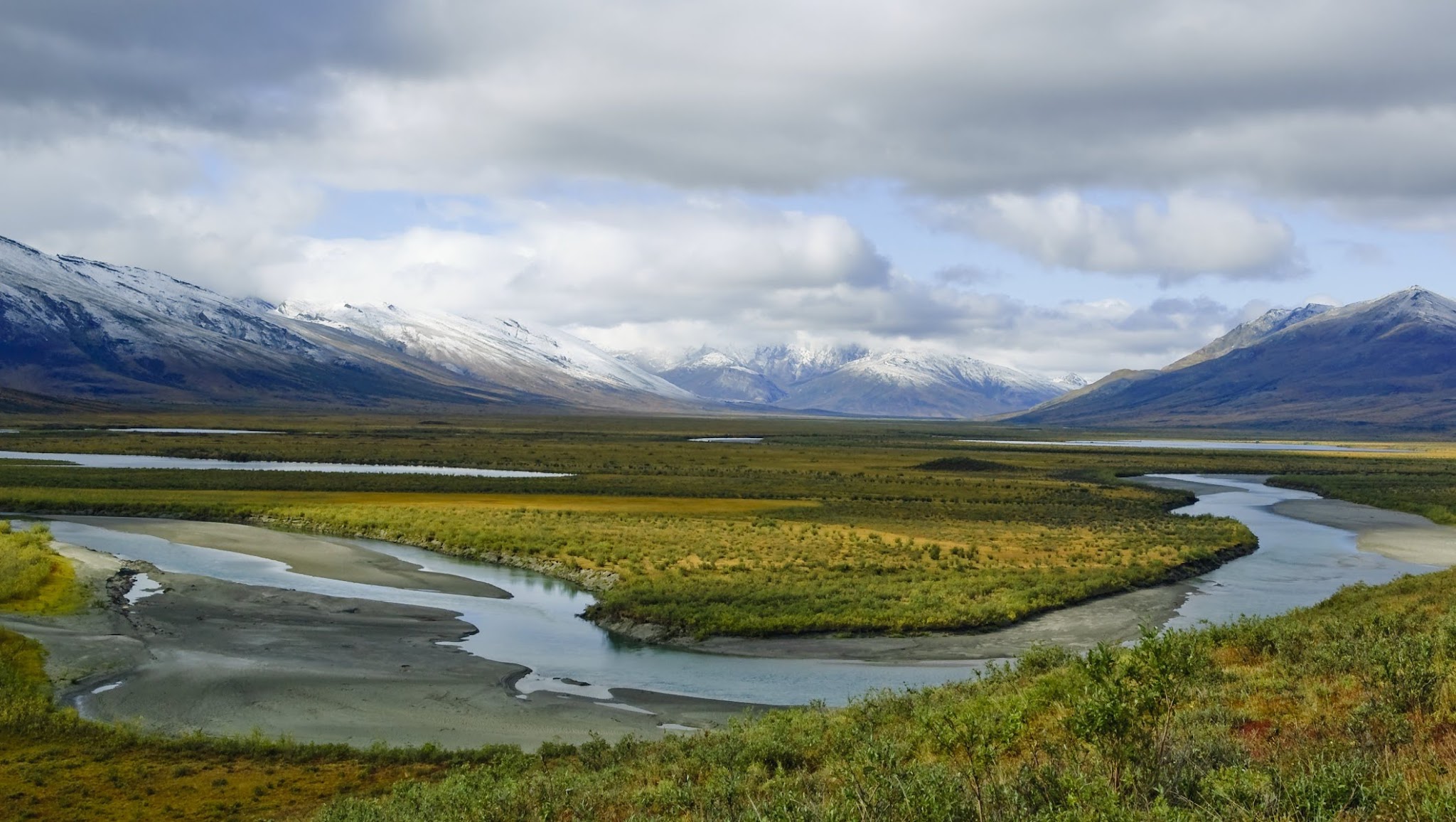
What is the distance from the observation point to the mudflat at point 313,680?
27688 millimetres

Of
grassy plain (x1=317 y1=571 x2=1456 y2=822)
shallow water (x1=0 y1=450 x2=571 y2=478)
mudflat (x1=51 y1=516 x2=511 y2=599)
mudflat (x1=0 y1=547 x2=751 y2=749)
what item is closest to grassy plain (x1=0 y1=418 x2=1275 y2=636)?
mudflat (x1=51 y1=516 x2=511 y2=599)

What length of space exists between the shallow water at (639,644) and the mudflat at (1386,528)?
5.38 ft

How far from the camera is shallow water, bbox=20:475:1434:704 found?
32750 millimetres

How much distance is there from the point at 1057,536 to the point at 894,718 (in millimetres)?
43404

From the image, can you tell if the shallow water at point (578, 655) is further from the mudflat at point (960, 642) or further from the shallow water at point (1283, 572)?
the shallow water at point (1283, 572)

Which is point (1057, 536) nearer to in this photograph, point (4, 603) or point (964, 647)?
point (964, 647)

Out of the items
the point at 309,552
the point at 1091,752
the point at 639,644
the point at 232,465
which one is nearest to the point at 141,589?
the point at 309,552

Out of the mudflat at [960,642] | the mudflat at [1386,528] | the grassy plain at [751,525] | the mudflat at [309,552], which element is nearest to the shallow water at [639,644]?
the mudflat at [960,642]

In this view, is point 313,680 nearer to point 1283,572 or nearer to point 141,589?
point 141,589

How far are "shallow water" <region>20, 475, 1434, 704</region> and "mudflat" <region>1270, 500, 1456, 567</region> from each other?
A: 1.64 metres

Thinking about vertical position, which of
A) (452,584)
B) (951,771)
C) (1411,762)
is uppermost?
(1411,762)

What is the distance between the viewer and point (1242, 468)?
132875 mm

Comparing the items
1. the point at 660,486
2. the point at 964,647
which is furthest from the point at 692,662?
the point at 660,486

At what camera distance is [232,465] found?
367ft
